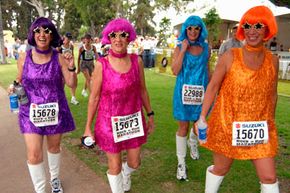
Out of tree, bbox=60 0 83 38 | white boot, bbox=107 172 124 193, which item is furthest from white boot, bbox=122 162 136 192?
tree, bbox=60 0 83 38

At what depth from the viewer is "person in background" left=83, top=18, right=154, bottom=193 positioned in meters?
3.32

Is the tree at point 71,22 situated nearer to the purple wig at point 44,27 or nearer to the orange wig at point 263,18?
the purple wig at point 44,27

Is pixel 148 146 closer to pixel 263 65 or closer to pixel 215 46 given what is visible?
pixel 263 65

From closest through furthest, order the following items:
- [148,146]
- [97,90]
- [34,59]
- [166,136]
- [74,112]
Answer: [97,90] < [34,59] < [148,146] < [166,136] < [74,112]

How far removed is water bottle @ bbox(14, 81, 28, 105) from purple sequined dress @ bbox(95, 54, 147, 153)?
816 millimetres

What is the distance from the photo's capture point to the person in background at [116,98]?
3320 mm

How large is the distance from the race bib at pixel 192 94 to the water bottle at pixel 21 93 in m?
1.86

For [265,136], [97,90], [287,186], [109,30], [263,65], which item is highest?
[109,30]

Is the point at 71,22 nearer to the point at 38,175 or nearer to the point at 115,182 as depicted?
the point at 38,175

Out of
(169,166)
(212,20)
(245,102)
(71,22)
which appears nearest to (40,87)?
(245,102)

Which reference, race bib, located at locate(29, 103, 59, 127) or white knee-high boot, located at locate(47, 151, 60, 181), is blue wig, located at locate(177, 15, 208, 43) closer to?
race bib, located at locate(29, 103, 59, 127)

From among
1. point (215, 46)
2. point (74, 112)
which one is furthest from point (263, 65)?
point (215, 46)

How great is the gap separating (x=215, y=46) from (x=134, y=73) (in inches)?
742

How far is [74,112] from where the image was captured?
843cm
